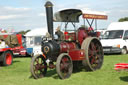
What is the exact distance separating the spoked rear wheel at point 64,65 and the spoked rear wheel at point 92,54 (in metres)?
0.78

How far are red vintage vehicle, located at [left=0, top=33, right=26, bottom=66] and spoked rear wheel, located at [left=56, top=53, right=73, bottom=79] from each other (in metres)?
5.25

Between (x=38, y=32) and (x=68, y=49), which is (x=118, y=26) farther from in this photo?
(x=68, y=49)

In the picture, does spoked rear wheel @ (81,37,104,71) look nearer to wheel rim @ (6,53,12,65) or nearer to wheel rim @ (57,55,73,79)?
wheel rim @ (57,55,73,79)

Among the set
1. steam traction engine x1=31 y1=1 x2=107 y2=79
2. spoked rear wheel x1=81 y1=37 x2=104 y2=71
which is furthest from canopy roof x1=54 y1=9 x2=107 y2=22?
spoked rear wheel x1=81 y1=37 x2=104 y2=71

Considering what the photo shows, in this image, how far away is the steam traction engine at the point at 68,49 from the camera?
736cm

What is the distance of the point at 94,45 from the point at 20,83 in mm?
3209

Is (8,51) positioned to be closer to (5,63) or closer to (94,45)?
(5,63)

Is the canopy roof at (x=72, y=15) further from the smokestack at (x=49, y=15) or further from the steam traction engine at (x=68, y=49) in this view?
the smokestack at (x=49, y=15)

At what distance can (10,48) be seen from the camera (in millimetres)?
12680

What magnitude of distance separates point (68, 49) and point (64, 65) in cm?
79

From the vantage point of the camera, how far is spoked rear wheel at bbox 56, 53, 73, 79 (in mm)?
7020

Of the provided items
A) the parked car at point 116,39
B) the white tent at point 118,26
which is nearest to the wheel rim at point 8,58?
the parked car at point 116,39

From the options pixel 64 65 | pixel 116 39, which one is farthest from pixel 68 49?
pixel 116 39

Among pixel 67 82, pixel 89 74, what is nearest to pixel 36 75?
pixel 67 82
